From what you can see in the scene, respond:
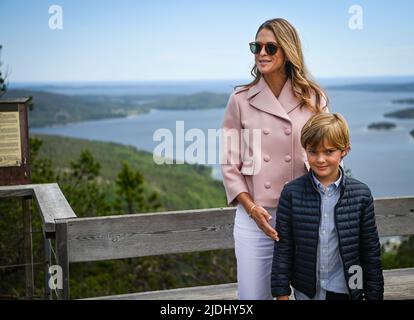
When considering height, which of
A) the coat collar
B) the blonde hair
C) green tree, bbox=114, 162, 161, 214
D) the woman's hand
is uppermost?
the blonde hair

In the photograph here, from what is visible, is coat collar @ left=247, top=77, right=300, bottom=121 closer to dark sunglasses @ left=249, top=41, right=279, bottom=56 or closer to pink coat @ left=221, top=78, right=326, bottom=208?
pink coat @ left=221, top=78, right=326, bottom=208

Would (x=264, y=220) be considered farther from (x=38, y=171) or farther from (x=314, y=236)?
(x=38, y=171)

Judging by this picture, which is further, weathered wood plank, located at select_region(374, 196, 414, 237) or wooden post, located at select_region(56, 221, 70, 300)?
weathered wood plank, located at select_region(374, 196, 414, 237)

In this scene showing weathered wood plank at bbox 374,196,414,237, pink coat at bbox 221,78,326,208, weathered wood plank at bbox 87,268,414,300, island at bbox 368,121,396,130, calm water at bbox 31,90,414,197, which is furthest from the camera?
island at bbox 368,121,396,130

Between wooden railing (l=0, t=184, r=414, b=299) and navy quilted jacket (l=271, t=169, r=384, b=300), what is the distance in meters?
1.03

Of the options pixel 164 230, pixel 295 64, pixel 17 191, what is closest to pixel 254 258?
pixel 295 64

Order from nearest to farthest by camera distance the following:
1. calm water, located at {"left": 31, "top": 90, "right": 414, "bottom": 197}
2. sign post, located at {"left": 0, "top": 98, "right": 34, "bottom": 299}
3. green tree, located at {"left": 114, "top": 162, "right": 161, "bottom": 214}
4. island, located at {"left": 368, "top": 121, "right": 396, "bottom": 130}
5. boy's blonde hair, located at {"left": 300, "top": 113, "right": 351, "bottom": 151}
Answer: boy's blonde hair, located at {"left": 300, "top": 113, "right": 351, "bottom": 151} < sign post, located at {"left": 0, "top": 98, "right": 34, "bottom": 299} < green tree, located at {"left": 114, "top": 162, "right": 161, "bottom": 214} < calm water, located at {"left": 31, "top": 90, "right": 414, "bottom": 197} < island, located at {"left": 368, "top": 121, "right": 396, "bottom": 130}

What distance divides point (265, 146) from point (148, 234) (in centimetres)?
106

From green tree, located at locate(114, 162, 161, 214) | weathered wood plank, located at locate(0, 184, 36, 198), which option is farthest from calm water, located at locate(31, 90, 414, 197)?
weathered wood plank, located at locate(0, 184, 36, 198)

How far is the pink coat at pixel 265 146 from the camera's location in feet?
7.42

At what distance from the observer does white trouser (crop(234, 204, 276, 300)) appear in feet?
7.47

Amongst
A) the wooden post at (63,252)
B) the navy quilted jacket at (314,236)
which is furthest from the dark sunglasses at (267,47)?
the wooden post at (63,252)

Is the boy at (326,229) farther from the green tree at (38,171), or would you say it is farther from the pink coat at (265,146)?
the green tree at (38,171)

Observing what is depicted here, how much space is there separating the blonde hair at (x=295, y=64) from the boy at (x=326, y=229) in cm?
17
